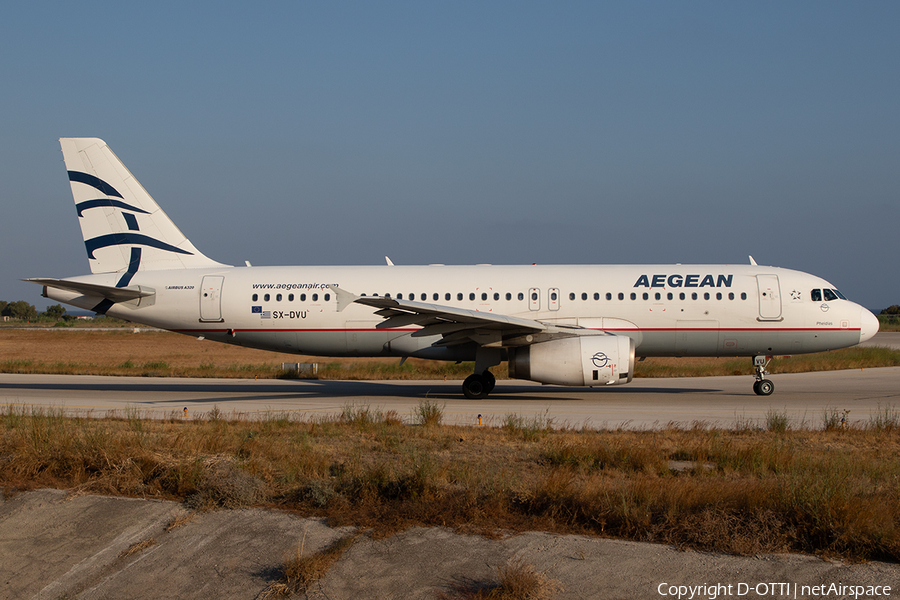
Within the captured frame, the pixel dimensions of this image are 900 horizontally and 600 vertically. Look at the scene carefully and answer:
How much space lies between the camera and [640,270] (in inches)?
840

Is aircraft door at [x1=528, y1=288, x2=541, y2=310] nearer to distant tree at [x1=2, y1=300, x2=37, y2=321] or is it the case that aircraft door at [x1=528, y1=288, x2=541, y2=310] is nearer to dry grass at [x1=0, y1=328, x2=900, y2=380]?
dry grass at [x1=0, y1=328, x2=900, y2=380]

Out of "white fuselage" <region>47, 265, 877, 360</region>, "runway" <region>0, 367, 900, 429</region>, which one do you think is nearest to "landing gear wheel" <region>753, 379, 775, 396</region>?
"runway" <region>0, 367, 900, 429</region>

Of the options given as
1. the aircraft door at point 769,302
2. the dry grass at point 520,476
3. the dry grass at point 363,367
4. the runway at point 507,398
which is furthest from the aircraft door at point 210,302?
the aircraft door at point 769,302

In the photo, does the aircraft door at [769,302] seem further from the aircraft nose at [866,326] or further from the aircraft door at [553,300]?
the aircraft door at [553,300]

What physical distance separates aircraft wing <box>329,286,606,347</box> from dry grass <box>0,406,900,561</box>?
4709 millimetres

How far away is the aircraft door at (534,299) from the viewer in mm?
20859

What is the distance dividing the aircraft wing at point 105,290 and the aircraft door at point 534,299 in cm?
1142

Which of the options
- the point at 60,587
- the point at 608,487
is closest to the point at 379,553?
the point at 608,487

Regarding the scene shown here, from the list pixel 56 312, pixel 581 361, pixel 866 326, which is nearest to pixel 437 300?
pixel 581 361

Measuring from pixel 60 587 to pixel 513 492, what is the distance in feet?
16.4

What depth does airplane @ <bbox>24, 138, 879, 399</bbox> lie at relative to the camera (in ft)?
67.4

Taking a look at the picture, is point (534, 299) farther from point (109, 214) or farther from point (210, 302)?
point (109, 214)

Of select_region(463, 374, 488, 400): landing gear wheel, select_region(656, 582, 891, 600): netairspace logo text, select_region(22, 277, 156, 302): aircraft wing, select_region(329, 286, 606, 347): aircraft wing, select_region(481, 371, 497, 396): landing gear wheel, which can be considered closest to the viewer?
select_region(656, 582, 891, 600): netairspace logo text

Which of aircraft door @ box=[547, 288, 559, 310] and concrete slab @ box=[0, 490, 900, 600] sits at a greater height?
aircraft door @ box=[547, 288, 559, 310]
